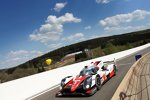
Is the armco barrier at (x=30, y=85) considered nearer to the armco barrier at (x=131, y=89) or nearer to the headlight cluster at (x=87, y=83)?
the headlight cluster at (x=87, y=83)

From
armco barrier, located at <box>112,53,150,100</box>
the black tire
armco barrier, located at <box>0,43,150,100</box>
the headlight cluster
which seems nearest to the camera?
armco barrier, located at <box>112,53,150,100</box>

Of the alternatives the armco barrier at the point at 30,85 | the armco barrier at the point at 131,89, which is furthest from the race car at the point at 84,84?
the armco barrier at the point at 30,85

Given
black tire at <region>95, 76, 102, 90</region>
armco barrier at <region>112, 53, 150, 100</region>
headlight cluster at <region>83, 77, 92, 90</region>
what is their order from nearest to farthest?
armco barrier at <region>112, 53, 150, 100</region> < headlight cluster at <region>83, 77, 92, 90</region> < black tire at <region>95, 76, 102, 90</region>

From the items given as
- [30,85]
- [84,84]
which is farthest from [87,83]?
[30,85]

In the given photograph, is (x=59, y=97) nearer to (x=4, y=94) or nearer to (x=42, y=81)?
(x=4, y=94)

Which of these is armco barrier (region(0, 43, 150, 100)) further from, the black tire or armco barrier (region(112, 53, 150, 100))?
armco barrier (region(112, 53, 150, 100))

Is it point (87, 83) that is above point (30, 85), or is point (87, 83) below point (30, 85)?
below

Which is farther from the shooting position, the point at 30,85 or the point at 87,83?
the point at 30,85

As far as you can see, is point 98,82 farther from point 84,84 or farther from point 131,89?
point 131,89

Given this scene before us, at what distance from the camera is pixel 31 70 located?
39.4 metres

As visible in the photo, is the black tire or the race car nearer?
the race car

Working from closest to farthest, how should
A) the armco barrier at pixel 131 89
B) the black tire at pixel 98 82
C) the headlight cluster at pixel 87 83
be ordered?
the armco barrier at pixel 131 89
the headlight cluster at pixel 87 83
the black tire at pixel 98 82

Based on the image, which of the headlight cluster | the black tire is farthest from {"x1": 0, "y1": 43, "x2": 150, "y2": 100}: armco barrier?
the black tire

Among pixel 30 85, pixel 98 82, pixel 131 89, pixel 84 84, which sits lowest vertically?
pixel 131 89
